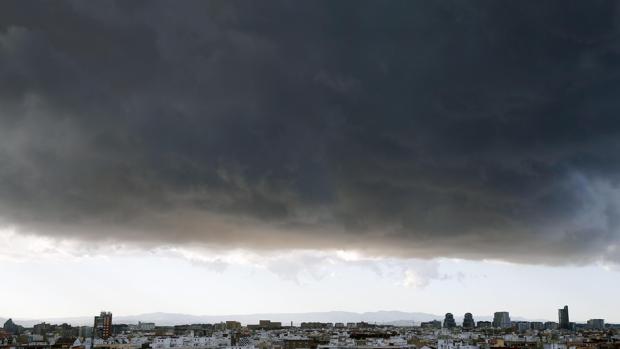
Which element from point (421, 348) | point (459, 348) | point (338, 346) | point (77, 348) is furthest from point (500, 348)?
point (77, 348)

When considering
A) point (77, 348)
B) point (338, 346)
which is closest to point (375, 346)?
point (338, 346)

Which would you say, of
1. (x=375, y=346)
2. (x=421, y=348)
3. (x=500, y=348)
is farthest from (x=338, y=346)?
(x=500, y=348)

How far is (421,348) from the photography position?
18912cm

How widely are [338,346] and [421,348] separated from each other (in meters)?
23.5

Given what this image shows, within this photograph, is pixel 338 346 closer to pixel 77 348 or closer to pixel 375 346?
pixel 375 346

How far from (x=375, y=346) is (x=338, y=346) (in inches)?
417

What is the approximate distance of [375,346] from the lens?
632 feet

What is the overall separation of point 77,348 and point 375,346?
86.8 meters

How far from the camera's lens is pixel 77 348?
199m

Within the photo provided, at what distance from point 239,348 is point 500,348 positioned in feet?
247

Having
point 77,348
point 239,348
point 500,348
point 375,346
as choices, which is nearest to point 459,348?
point 500,348

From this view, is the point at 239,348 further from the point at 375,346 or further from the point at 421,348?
the point at 421,348

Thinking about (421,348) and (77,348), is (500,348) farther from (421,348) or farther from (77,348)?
(77,348)

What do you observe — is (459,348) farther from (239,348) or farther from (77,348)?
(77,348)
